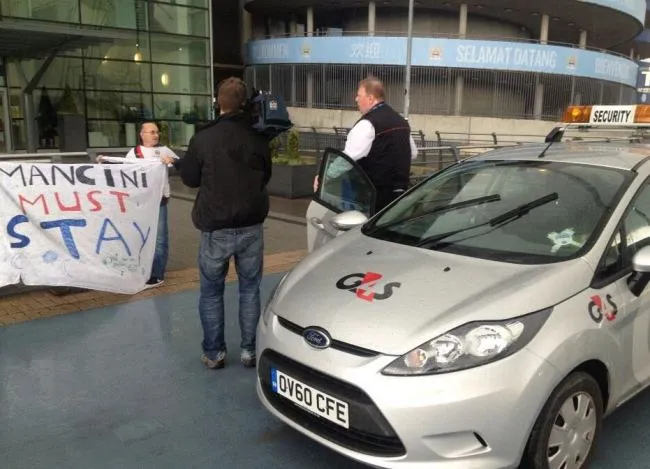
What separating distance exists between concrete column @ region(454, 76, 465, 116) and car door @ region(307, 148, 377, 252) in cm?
2775

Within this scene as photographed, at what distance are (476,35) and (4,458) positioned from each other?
33352 millimetres

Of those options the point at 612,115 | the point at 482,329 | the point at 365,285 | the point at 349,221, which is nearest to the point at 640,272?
the point at 482,329

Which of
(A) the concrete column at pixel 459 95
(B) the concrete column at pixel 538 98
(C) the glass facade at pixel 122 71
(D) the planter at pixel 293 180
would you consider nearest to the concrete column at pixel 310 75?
(A) the concrete column at pixel 459 95

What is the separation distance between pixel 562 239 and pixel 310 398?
153 cm

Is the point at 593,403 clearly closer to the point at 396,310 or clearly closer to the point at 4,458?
the point at 396,310

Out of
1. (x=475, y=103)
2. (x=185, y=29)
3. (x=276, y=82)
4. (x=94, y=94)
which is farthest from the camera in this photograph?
(x=276, y=82)

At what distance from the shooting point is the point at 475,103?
31891mm

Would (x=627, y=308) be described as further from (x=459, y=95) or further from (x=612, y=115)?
(x=459, y=95)

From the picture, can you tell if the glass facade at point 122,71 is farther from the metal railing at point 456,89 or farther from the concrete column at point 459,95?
the concrete column at point 459,95

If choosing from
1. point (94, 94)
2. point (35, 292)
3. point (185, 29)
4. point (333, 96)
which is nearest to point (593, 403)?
point (35, 292)

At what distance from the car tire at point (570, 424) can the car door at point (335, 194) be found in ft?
7.07

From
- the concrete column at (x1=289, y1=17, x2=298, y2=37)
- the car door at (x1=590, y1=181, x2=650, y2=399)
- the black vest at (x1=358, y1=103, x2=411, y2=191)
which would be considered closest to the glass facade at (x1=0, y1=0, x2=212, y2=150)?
the concrete column at (x1=289, y1=17, x2=298, y2=37)

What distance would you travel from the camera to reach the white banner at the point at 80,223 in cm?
507

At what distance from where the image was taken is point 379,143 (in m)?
4.92
